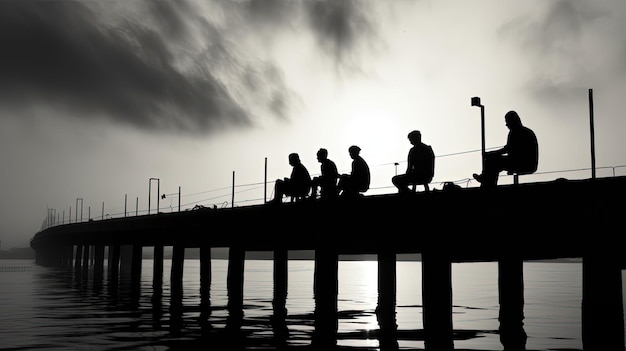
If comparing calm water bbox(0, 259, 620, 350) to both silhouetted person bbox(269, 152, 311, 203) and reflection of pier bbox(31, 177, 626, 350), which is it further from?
silhouetted person bbox(269, 152, 311, 203)

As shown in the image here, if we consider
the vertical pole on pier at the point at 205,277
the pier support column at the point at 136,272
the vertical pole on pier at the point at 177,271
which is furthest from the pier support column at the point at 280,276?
the pier support column at the point at 136,272

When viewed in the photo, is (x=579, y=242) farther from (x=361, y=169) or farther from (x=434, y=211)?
(x=361, y=169)

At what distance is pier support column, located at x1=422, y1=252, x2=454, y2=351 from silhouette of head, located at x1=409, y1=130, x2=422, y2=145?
331 centimetres

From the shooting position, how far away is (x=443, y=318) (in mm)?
19656

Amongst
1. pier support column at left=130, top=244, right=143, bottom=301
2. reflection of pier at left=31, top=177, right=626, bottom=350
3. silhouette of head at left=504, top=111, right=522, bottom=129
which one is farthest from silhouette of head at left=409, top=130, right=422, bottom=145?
pier support column at left=130, top=244, right=143, bottom=301

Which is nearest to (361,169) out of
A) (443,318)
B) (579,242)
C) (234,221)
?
(443,318)

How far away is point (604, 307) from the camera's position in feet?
51.6

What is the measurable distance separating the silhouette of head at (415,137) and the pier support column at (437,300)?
331 centimetres

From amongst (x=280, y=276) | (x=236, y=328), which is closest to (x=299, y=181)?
(x=236, y=328)

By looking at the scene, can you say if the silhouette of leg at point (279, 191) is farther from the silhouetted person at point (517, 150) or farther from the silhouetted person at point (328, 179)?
the silhouetted person at point (517, 150)

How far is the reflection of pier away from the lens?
16234 millimetres

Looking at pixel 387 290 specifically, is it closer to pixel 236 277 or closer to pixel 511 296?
pixel 511 296

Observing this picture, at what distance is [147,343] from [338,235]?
8.14 meters

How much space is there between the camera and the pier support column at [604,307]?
1557 cm
